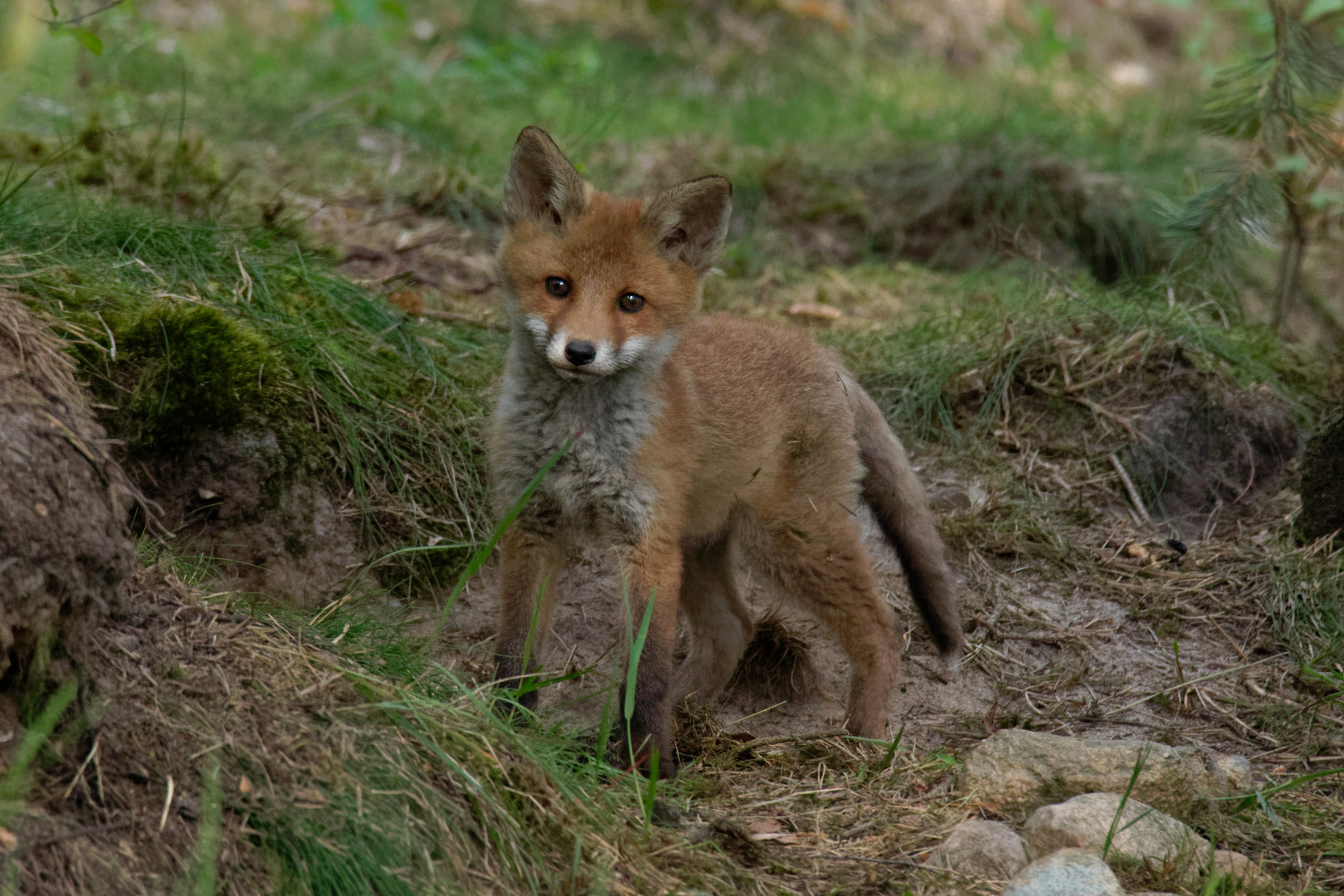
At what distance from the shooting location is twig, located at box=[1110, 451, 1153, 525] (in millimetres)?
5301

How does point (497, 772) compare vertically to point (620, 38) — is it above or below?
below

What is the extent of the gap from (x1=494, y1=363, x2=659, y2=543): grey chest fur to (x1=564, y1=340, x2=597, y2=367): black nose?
11.0 inches

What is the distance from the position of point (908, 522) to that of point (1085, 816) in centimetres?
160

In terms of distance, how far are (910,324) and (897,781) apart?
11.2ft

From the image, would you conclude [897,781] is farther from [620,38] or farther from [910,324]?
[620,38]

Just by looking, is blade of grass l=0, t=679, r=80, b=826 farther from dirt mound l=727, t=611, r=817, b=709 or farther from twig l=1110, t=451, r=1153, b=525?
twig l=1110, t=451, r=1153, b=525

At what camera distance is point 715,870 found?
108 inches

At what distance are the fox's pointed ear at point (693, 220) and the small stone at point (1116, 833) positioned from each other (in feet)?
6.44

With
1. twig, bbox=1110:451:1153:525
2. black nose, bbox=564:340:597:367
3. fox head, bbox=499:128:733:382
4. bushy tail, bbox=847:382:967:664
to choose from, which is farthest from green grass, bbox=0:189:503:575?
twig, bbox=1110:451:1153:525

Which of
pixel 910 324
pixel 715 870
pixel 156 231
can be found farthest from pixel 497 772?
pixel 910 324

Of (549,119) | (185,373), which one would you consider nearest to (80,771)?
(185,373)

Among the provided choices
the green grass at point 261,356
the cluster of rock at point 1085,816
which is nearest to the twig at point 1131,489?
the cluster of rock at point 1085,816

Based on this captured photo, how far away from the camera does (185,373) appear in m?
4.02

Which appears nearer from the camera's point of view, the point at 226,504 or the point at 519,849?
the point at 519,849
